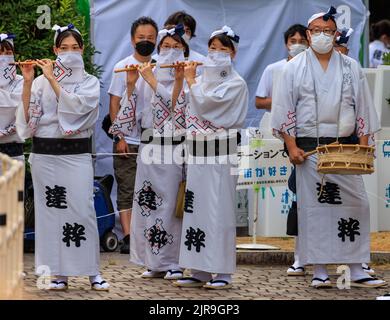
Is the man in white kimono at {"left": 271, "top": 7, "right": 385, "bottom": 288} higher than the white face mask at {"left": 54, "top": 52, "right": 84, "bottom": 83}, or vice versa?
Result: the white face mask at {"left": 54, "top": 52, "right": 84, "bottom": 83}

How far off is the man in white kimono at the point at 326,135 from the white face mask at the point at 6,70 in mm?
2393

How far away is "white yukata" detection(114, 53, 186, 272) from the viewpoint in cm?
1214

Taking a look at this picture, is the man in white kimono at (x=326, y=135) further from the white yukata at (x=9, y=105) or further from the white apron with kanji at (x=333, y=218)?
the white yukata at (x=9, y=105)

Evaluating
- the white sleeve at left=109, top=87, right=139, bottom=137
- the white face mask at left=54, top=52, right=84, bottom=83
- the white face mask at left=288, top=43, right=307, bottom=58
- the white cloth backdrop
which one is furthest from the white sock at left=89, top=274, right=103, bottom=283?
the white cloth backdrop

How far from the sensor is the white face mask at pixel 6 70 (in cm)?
1202

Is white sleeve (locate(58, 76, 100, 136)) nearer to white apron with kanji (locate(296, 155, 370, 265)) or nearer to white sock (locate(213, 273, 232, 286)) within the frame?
white sock (locate(213, 273, 232, 286))

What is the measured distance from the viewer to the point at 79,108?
11.2 metres

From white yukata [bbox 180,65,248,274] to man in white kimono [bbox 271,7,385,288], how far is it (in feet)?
1.32

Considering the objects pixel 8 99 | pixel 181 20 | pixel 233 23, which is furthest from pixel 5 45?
pixel 233 23

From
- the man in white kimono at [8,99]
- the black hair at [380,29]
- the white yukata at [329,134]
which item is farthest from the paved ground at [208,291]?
the black hair at [380,29]

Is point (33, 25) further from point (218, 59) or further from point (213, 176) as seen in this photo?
point (213, 176)

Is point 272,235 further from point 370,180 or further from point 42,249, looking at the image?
point 42,249

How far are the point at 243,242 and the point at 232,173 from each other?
2935 millimetres
